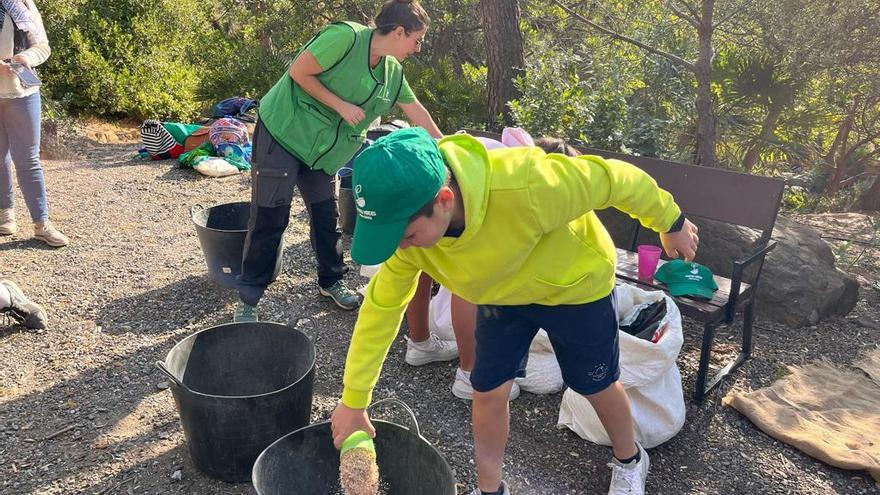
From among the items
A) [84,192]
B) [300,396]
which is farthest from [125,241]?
[300,396]

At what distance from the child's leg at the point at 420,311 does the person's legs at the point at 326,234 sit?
709 millimetres

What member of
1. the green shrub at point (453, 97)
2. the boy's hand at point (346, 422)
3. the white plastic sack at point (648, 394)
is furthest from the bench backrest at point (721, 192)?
the green shrub at point (453, 97)

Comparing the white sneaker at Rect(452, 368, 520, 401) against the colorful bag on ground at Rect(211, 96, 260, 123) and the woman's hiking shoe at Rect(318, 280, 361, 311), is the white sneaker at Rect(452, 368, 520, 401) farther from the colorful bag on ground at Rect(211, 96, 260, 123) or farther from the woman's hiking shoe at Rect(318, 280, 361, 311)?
the colorful bag on ground at Rect(211, 96, 260, 123)

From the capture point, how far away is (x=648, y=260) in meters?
Result: 3.38

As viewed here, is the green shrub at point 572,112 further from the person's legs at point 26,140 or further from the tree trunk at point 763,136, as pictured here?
the person's legs at point 26,140

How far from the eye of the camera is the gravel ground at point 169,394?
2686mm

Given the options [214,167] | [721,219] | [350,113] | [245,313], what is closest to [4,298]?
[245,313]

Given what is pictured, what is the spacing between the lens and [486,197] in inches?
68.2

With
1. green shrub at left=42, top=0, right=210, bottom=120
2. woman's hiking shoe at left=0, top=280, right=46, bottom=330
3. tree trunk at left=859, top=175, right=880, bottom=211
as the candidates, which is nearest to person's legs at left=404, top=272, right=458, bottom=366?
woman's hiking shoe at left=0, top=280, right=46, bottom=330

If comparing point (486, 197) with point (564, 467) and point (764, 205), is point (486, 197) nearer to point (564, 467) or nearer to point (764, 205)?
point (564, 467)

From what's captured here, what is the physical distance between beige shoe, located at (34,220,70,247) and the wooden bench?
3.88 metres

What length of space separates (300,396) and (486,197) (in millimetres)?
1254

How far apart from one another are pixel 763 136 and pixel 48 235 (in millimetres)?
6418

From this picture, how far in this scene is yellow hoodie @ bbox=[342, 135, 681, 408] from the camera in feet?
5.80
